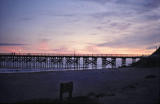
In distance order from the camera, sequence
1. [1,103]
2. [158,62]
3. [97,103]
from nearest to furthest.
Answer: [97,103], [1,103], [158,62]

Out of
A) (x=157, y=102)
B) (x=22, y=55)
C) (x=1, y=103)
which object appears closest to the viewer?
(x=157, y=102)

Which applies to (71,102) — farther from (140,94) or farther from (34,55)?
(34,55)

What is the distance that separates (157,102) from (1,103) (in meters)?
7.72

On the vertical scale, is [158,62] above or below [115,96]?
above

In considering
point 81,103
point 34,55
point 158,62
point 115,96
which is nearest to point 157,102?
point 115,96

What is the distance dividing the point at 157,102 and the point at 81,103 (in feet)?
10.5

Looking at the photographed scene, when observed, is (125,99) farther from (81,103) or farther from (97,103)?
(81,103)

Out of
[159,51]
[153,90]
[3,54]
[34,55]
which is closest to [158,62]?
[159,51]

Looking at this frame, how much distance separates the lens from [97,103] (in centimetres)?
746

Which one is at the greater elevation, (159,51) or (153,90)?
(159,51)

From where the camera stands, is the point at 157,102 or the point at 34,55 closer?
the point at 157,102

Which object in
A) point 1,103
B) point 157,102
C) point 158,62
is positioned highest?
point 158,62

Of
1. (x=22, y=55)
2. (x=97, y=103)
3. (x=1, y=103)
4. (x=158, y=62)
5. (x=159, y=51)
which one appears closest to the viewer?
(x=97, y=103)

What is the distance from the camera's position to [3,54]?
5438cm
